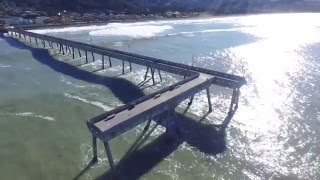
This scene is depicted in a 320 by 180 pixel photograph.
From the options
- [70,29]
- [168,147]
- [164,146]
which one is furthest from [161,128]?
[70,29]

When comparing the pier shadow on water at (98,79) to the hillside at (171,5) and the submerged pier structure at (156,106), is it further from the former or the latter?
the hillside at (171,5)

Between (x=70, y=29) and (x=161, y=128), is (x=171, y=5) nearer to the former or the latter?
(x=70, y=29)

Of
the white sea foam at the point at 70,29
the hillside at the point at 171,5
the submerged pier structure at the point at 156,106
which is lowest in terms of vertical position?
the white sea foam at the point at 70,29

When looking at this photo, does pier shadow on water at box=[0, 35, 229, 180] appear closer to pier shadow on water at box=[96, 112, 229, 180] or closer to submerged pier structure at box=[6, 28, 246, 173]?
pier shadow on water at box=[96, 112, 229, 180]

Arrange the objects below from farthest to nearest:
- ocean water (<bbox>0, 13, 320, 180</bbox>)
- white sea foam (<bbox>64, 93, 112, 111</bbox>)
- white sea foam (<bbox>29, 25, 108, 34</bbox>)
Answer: white sea foam (<bbox>29, 25, 108, 34</bbox>), white sea foam (<bbox>64, 93, 112, 111</bbox>), ocean water (<bbox>0, 13, 320, 180</bbox>)

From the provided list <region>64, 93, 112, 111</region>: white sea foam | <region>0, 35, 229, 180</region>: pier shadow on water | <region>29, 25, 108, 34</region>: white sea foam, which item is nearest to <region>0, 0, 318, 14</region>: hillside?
<region>29, 25, 108, 34</region>: white sea foam

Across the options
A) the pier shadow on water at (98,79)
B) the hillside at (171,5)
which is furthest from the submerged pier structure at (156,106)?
the hillside at (171,5)

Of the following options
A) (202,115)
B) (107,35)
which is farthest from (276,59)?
(107,35)
